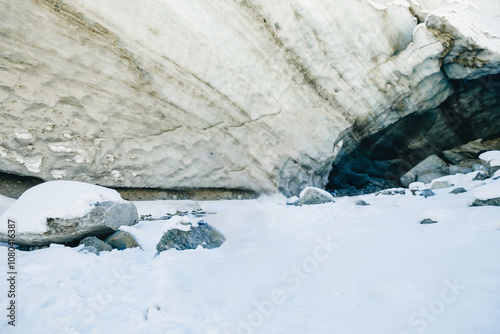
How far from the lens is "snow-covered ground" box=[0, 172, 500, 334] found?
1960 mm

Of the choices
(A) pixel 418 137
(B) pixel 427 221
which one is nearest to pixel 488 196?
(B) pixel 427 221

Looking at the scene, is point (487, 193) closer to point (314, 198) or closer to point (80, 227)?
point (314, 198)

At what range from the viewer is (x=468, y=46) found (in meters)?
9.96

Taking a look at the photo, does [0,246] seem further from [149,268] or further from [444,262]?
[444,262]

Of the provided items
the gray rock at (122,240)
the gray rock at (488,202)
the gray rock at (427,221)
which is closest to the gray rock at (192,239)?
the gray rock at (122,240)

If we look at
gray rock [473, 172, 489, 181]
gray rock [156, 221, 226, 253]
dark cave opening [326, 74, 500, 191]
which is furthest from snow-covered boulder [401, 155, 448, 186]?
gray rock [156, 221, 226, 253]

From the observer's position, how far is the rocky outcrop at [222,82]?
6.23 metres

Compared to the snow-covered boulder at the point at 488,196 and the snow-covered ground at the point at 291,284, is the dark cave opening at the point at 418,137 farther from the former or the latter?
the snow-covered ground at the point at 291,284

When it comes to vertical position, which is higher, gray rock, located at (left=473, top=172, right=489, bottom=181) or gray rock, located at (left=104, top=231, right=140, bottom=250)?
gray rock, located at (left=473, top=172, right=489, bottom=181)

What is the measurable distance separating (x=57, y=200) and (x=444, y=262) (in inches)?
185

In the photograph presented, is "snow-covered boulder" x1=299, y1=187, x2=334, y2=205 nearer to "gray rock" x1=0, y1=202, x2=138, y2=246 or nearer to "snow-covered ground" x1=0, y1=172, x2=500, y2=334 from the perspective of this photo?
"snow-covered ground" x1=0, y1=172, x2=500, y2=334

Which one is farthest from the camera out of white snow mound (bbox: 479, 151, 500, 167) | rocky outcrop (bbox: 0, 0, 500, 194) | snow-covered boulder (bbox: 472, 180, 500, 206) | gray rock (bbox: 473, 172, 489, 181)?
white snow mound (bbox: 479, 151, 500, 167)

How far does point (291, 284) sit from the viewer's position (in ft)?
9.03

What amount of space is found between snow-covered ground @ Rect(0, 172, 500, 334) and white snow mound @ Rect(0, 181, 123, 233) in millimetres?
518
